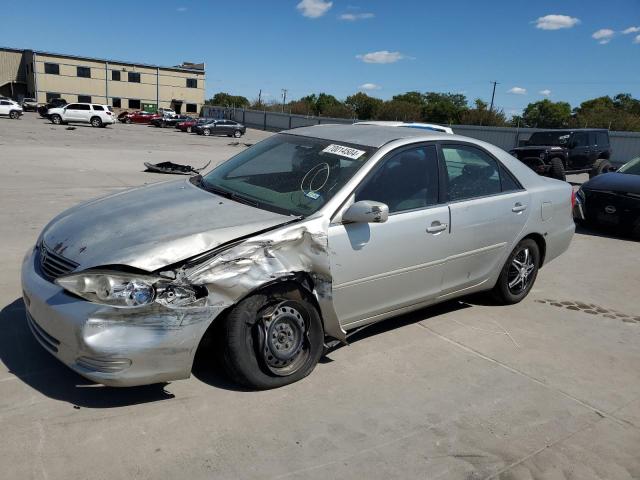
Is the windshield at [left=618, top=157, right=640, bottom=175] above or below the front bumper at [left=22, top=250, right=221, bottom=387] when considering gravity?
above

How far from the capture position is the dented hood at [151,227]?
2930 mm

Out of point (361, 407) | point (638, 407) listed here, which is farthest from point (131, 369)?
point (638, 407)

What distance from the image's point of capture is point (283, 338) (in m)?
3.32

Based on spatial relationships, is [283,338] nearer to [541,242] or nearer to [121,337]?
[121,337]

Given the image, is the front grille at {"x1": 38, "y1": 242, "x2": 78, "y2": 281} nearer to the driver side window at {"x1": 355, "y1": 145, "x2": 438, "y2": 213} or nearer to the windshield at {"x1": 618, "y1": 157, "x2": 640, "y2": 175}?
the driver side window at {"x1": 355, "y1": 145, "x2": 438, "y2": 213}

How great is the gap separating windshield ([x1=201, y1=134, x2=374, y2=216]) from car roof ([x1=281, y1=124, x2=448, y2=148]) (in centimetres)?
8

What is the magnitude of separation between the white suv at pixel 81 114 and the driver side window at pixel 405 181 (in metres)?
42.6

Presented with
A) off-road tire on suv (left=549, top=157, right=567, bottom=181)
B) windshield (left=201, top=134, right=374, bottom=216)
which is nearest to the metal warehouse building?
off-road tire on suv (left=549, top=157, right=567, bottom=181)

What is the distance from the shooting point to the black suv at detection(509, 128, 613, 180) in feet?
49.9

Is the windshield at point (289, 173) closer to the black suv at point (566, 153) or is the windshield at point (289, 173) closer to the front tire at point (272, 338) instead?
the front tire at point (272, 338)

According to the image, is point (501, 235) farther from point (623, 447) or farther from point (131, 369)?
point (131, 369)

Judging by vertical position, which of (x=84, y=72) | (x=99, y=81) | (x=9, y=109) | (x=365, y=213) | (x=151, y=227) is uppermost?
(x=84, y=72)

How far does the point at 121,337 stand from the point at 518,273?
373cm

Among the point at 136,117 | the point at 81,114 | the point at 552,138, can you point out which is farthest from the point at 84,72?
the point at 552,138
